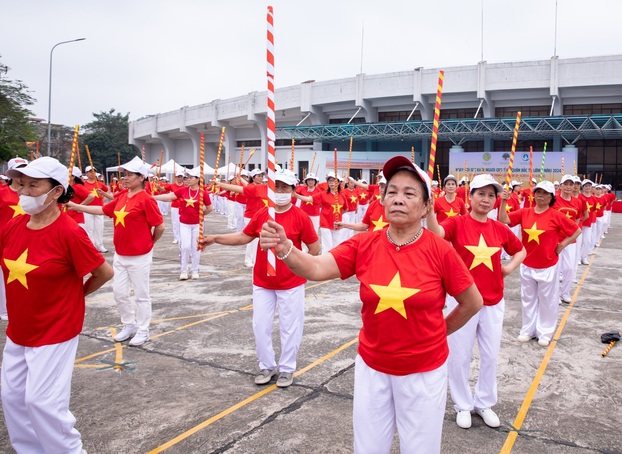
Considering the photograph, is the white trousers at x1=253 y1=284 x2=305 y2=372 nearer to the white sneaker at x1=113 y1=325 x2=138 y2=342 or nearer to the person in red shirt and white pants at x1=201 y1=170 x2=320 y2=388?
the person in red shirt and white pants at x1=201 y1=170 x2=320 y2=388

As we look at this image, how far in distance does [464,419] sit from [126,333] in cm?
440

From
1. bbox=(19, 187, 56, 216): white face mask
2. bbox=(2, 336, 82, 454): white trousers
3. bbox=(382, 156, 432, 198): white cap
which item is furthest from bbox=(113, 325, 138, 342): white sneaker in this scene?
bbox=(382, 156, 432, 198): white cap

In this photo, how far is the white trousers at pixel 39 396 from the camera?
341 centimetres

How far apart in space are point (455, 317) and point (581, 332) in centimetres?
540

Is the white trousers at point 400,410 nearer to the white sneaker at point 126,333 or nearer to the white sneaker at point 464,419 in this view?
the white sneaker at point 464,419

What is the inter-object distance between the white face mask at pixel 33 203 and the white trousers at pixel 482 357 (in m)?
3.35

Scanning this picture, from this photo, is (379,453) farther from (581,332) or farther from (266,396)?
(581,332)

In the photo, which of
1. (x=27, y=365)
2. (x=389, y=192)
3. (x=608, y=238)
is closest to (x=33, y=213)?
(x=27, y=365)

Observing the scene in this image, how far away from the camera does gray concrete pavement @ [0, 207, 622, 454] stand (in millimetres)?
4281

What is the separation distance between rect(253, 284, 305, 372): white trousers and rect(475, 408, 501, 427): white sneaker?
1.89 meters

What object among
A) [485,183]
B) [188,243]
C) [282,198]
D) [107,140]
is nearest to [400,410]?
[485,183]

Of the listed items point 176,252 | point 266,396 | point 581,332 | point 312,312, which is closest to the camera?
point 266,396

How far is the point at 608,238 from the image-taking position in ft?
69.0

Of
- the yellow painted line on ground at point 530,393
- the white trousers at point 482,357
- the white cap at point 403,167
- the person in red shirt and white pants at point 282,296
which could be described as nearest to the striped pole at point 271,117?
the white cap at point 403,167
